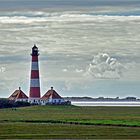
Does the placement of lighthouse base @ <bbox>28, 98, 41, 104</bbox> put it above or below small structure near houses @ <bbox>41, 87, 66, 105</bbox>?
below

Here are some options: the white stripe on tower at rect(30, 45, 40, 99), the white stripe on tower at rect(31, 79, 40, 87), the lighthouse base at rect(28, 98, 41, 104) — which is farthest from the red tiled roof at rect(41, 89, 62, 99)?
the white stripe on tower at rect(31, 79, 40, 87)

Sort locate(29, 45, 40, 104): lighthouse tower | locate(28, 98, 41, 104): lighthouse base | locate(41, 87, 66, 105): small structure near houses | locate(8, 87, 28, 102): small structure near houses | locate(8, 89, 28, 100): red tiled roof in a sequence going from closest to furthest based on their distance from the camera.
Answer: locate(29, 45, 40, 104): lighthouse tower → locate(28, 98, 41, 104): lighthouse base → locate(41, 87, 66, 105): small structure near houses → locate(8, 87, 28, 102): small structure near houses → locate(8, 89, 28, 100): red tiled roof

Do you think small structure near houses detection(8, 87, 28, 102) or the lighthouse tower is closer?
the lighthouse tower

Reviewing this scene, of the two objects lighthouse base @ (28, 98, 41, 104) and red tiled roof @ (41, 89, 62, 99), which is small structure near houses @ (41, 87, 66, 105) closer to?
red tiled roof @ (41, 89, 62, 99)

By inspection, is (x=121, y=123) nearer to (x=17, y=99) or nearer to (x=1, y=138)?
(x=1, y=138)

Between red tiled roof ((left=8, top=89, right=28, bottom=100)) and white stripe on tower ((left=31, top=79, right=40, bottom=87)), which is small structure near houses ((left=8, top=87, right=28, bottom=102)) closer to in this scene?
red tiled roof ((left=8, top=89, right=28, bottom=100))

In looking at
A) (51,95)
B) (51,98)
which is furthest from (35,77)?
(51,95)

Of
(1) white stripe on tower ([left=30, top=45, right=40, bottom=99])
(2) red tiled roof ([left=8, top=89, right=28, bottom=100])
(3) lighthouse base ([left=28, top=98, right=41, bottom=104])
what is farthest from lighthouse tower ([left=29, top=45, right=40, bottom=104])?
(2) red tiled roof ([left=8, top=89, right=28, bottom=100])

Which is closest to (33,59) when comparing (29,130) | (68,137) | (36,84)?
(36,84)

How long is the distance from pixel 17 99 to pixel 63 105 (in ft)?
37.4

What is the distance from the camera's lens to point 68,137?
6988 centimetres

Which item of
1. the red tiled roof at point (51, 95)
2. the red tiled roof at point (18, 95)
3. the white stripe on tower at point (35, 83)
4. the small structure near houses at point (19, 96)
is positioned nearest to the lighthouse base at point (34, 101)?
the red tiled roof at point (51, 95)

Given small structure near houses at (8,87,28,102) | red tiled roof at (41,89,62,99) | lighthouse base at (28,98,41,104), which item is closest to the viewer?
lighthouse base at (28,98,41,104)

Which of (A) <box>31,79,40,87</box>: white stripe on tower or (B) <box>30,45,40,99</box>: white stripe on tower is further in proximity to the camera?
(B) <box>30,45,40,99</box>: white stripe on tower
